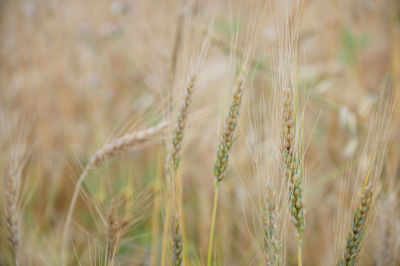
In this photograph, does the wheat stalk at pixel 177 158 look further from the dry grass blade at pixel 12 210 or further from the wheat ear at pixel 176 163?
the dry grass blade at pixel 12 210

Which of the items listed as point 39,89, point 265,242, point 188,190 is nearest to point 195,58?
point 265,242

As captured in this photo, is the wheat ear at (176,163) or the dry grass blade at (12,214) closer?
the wheat ear at (176,163)

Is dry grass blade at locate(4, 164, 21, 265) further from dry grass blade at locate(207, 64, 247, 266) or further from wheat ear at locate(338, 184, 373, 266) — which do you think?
wheat ear at locate(338, 184, 373, 266)

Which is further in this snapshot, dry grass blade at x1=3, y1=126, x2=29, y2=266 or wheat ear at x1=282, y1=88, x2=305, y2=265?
dry grass blade at x1=3, y1=126, x2=29, y2=266

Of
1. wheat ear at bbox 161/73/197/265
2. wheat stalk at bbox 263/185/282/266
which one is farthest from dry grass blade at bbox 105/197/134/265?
wheat stalk at bbox 263/185/282/266

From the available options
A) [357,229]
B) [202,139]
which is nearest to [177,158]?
[357,229]

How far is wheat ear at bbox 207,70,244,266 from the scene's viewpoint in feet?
1.67

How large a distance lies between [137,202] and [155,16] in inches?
78.6

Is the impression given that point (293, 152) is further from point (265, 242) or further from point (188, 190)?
point (188, 190)

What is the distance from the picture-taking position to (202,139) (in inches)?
56.2

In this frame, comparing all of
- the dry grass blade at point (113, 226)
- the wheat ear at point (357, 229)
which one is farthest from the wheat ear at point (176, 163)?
the wheat ear at point (357, 229)

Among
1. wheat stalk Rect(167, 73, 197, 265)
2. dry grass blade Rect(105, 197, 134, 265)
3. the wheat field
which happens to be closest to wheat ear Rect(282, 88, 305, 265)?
the wheat field

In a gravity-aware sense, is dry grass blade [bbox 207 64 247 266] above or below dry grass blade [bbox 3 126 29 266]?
above

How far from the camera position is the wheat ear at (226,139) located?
1.67 ft
